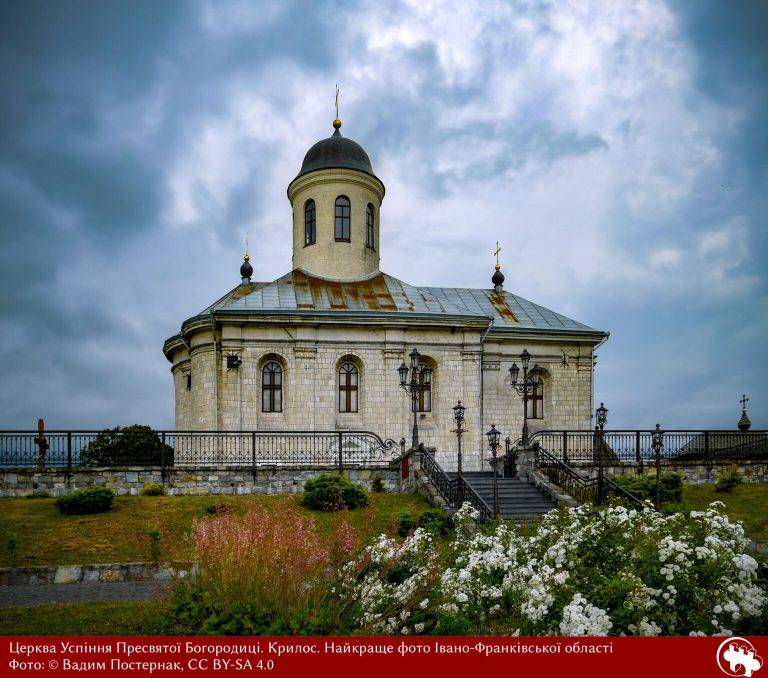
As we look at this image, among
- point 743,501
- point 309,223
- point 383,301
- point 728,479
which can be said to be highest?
point 309,223

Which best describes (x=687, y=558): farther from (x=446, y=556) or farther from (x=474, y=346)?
(x=474, y=346)

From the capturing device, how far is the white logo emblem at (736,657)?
23.5 ft

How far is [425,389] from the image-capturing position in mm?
28812

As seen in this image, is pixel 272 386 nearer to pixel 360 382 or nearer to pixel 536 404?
pixel 360 382

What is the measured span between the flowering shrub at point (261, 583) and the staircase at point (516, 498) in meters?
9.15

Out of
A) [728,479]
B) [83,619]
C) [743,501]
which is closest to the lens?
[83,619]

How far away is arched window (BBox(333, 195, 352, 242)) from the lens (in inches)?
1255

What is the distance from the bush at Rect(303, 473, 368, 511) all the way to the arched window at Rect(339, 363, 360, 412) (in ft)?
23.5

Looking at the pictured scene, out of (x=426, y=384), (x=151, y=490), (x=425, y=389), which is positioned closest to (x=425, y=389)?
(x=425, y=389)

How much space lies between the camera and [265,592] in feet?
30.6

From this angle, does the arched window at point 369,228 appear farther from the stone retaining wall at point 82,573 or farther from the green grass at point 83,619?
the green grass at point 83,619

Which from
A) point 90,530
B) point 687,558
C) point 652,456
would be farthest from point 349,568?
point 652,456

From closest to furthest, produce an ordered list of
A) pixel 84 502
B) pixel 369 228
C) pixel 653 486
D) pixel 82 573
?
pixel 82 573 → pixel 84 502 → pixel 653 486 → pixel 369 228

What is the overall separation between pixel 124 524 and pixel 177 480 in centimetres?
398
